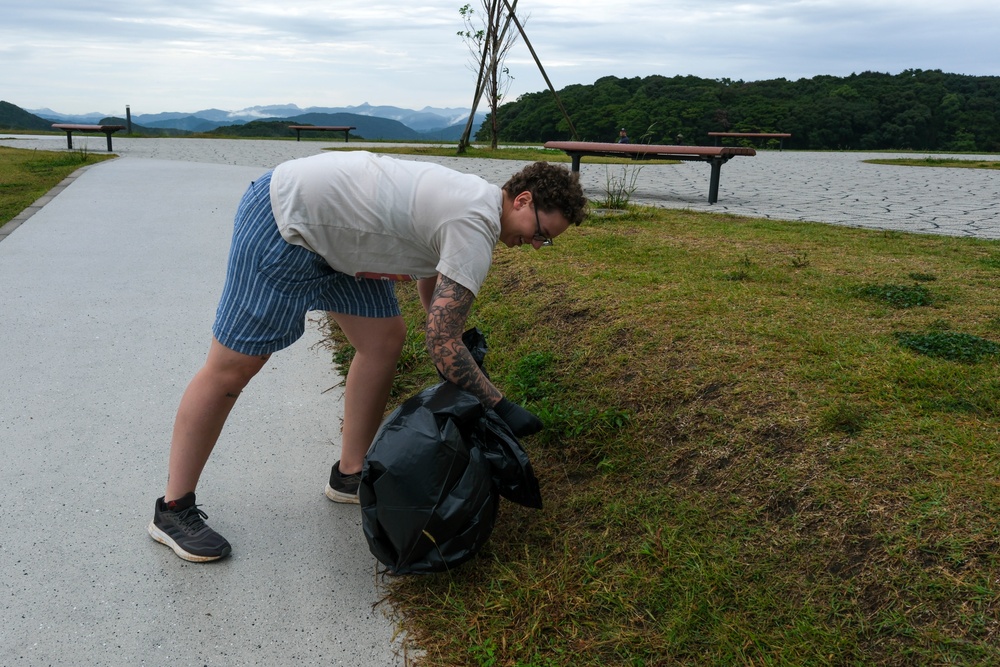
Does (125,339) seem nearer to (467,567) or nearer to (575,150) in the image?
(467,567)

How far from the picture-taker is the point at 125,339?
482 cm

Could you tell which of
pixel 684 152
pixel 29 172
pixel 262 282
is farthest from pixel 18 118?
pixel 262 282

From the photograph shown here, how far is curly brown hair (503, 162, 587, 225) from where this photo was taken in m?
2.53

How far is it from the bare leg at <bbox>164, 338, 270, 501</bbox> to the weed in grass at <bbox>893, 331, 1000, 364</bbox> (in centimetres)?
256

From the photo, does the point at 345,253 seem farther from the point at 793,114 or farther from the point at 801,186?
the point at 793,114

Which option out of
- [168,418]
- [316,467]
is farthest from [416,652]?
[168,418]

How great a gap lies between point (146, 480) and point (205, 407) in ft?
2.49

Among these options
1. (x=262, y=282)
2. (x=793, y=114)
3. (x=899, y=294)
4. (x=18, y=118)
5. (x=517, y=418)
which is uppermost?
(x=793, y=114)

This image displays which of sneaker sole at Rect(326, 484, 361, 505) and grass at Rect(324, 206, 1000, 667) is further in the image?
sneaker sole at Rect(326, 484, 361, 505)

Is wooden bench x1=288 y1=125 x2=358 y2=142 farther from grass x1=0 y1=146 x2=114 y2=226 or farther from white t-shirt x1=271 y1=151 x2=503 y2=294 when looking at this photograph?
white t-shirt x1=271 y1=151 x2=503 y2=294

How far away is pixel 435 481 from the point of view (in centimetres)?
249

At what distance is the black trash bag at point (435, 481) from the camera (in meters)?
2.49

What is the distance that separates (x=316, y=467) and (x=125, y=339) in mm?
2014

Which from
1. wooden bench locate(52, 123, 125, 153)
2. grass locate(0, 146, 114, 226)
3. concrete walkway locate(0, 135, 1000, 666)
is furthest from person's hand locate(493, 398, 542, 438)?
wooden bench locate(52, 123, 125, 153)
